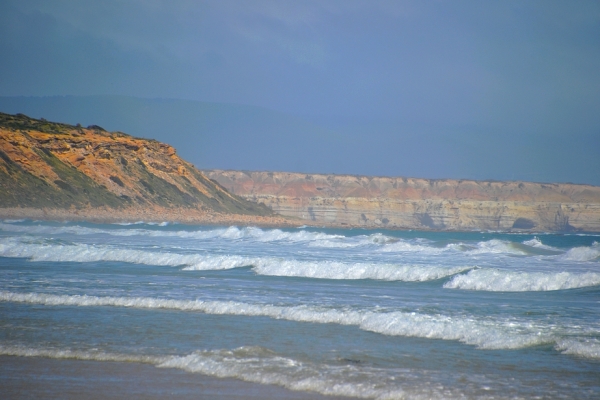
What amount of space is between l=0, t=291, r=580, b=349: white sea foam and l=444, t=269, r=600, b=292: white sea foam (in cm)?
573

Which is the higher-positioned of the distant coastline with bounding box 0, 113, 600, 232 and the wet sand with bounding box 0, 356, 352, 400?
the distant coastline with bounding box 0, 113, 600, 232

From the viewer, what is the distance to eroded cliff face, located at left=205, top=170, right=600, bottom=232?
317 feet

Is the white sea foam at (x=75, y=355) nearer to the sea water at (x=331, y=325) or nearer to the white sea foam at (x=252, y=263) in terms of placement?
the sea water at (x=331, y=325)

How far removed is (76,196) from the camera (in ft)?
197

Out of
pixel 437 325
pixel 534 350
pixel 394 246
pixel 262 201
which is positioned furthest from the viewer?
pixel 262 201

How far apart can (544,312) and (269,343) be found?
635 centimetres

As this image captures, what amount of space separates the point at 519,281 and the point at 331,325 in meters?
8.31

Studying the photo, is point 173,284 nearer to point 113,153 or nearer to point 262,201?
point 113,153

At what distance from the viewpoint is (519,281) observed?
1675 cm

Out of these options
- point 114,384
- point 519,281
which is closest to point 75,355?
point 114,384

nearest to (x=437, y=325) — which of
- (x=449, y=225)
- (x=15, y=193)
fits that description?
(x=15, y=193)

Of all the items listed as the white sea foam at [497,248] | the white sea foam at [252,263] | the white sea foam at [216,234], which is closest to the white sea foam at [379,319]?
the white sea foam at [252,263]

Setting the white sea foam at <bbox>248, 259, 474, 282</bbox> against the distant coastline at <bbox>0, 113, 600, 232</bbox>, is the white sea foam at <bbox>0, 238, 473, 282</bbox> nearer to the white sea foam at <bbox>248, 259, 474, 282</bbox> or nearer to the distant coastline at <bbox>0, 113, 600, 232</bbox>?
the white sea foam at <bbox>248, 259, 474, 282</bbox>

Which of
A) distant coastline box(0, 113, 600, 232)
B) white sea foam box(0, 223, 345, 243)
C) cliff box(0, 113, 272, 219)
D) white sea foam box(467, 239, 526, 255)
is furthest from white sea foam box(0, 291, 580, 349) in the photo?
cliff box(0, 113, 272, 219)
